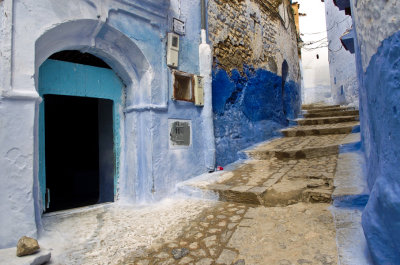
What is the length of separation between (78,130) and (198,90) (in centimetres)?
468

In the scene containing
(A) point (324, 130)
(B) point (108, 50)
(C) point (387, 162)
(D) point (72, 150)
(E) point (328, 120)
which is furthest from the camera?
(E) point (328, 120)

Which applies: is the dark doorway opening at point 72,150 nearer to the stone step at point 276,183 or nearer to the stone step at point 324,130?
the stone step at point 276,183

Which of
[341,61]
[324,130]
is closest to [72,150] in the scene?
[324,130]

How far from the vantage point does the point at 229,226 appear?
2557 mm

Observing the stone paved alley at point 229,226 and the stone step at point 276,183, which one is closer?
the stone paved alley at point 229,226

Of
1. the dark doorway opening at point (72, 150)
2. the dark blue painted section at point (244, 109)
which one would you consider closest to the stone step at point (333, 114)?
the dark blue painted section at point (244, 109)

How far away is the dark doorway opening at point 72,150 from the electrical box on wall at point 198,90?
211 cm

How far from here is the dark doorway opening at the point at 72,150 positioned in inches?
246

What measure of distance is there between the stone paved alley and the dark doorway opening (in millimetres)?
2620

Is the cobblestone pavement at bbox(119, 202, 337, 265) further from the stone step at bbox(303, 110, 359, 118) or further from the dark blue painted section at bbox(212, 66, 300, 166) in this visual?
the stone step at bbox(303, 110, 359, 118)

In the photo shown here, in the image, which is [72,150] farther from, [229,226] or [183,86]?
[229,226]

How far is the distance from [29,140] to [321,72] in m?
21.4

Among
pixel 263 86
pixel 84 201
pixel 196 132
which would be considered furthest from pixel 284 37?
pixel 84 201

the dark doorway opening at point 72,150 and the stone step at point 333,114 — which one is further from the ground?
the stone step at point 333,114
